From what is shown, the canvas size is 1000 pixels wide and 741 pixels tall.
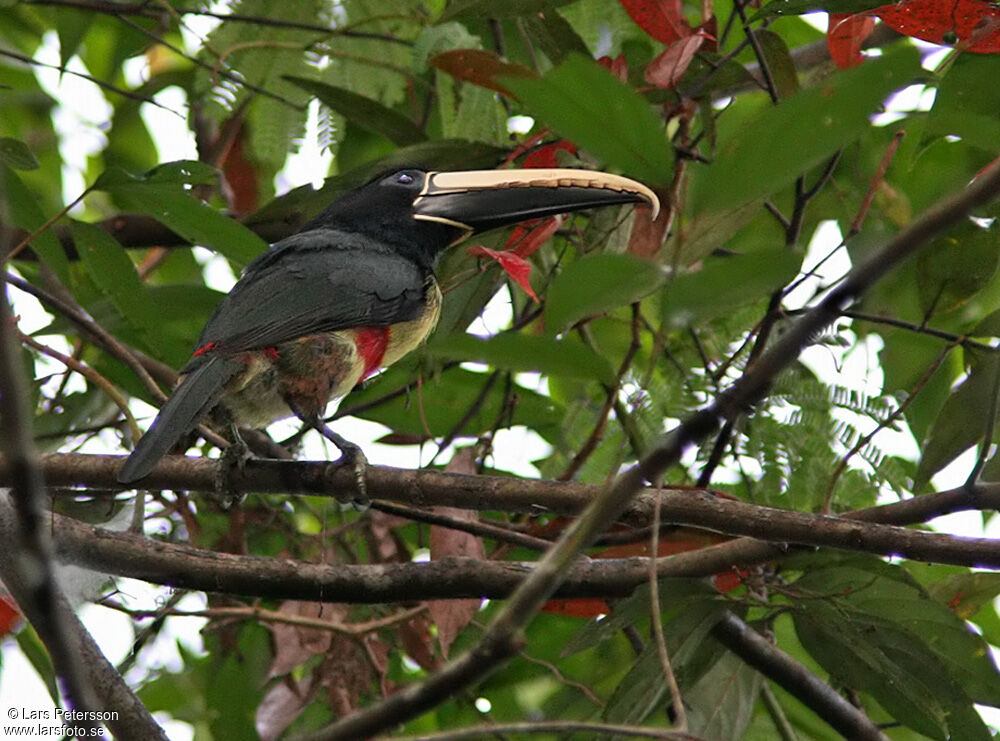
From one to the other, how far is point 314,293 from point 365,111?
0.60 m

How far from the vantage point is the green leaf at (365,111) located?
378cm

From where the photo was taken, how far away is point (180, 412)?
120 inches

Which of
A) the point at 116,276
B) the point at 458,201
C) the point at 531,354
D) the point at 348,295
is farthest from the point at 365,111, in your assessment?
the point at 531,354

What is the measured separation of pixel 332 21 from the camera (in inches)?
173

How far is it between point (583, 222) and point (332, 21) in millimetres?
1131

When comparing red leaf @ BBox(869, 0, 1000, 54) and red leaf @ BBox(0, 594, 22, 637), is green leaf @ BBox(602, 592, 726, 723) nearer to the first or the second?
red leaf @ BBox(869, 0, 1000, 54)

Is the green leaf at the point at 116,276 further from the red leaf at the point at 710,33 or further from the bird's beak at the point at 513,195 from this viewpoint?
the red leaf at the point at 710,33

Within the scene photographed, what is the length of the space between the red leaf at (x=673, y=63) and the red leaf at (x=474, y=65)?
0.41 meters

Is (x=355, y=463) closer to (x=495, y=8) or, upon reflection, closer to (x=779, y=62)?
(x=495, y=8)

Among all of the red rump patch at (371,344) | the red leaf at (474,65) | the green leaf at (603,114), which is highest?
the red leaf at (474,65)

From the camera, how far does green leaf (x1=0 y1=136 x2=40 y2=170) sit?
140 inches

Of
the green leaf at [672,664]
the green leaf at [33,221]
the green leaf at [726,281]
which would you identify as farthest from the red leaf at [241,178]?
the green leaf at [726,281]

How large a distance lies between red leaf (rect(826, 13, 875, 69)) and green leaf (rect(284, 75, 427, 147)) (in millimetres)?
1361

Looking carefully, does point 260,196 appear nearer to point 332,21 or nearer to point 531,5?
point 332,21
